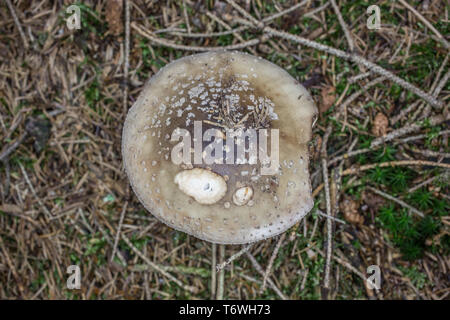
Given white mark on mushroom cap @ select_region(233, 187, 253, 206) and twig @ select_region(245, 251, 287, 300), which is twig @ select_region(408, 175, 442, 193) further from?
white mark on mushroom cap @ select_region(233, 187, 253, 206)

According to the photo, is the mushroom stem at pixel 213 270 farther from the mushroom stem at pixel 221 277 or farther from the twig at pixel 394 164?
the twig at pixel 394 164

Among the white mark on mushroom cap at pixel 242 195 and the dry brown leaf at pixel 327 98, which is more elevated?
the dry brown leaf at pixel 327 98

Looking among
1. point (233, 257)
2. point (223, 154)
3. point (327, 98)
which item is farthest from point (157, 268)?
point (327, 98)

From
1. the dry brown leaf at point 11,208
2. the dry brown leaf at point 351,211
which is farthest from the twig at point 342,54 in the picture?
the dry brown leaf at point 11,208

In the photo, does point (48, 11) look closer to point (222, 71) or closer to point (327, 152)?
point (222, 71)

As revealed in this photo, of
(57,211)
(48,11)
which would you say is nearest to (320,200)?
(57,211)

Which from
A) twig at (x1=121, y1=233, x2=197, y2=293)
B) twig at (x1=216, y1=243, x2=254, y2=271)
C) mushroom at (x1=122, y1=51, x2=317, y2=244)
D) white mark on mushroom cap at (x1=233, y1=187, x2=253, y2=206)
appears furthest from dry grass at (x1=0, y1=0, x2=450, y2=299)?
white mark on mushroom cap at (x1=233, y1=187, x2=253, y2=206)
